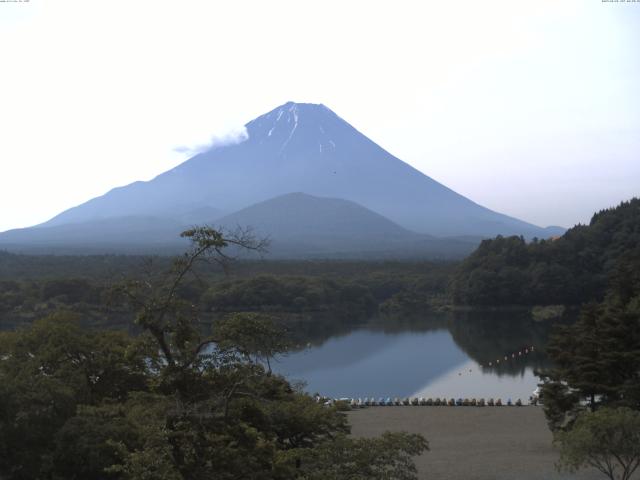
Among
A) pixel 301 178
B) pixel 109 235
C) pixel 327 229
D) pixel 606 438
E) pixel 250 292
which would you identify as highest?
pixel 301 178

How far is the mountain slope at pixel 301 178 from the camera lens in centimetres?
13075

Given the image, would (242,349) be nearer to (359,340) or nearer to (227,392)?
(227,392)

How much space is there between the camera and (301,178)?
132 meters

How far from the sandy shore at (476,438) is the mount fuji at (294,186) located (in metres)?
98.5

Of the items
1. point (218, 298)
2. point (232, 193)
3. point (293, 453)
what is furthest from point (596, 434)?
point (232, 193)

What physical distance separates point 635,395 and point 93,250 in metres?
73.1

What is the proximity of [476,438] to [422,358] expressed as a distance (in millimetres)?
12412

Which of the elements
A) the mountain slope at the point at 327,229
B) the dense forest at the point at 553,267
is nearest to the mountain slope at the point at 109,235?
the mountain slope at the point at 327,229

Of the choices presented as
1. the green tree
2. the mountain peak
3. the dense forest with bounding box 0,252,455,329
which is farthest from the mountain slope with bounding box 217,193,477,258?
the green tree

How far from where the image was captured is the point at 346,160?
5305 inches

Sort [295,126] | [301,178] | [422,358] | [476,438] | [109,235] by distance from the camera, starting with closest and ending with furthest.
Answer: [476,438] < [422,358] < [109,235] < [301,178] < [295,126]

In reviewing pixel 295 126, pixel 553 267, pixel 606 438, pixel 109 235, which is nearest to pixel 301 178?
pixel 295 126

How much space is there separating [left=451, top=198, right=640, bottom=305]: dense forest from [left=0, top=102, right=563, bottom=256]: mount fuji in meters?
71.7

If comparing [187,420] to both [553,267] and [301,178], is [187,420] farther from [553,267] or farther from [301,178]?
[301,178]
